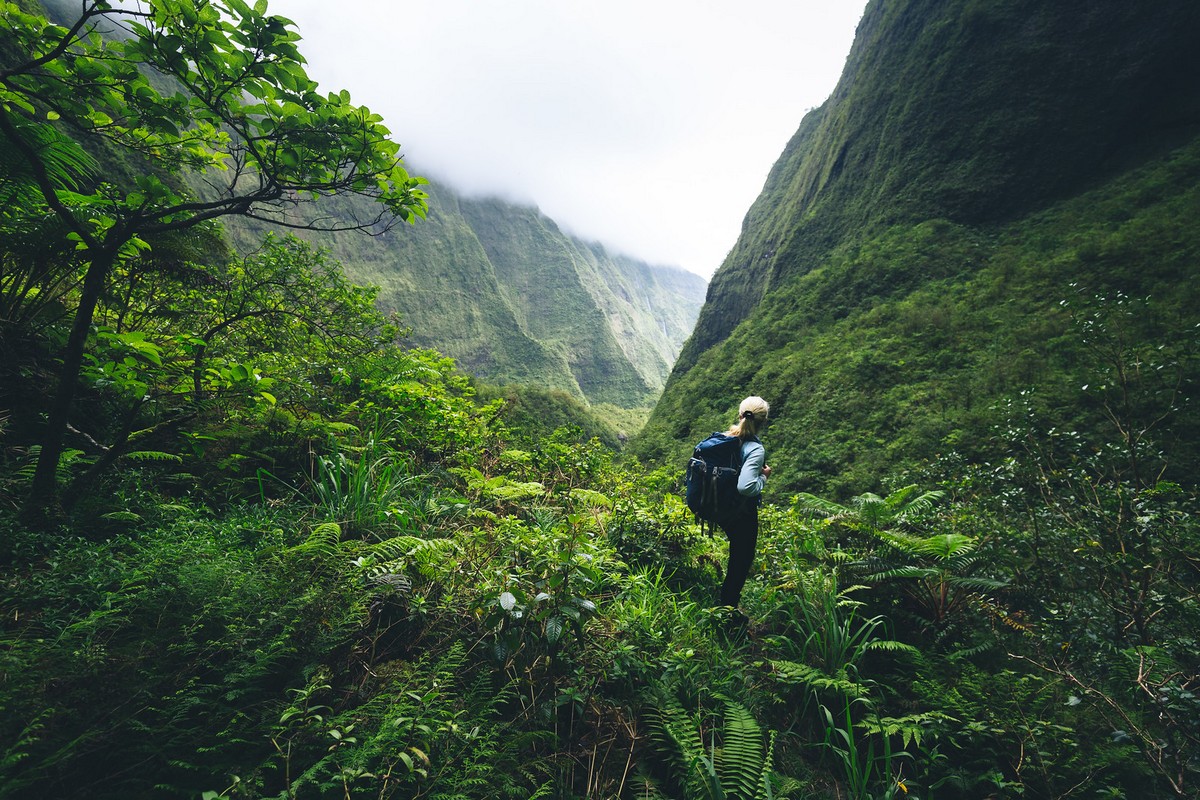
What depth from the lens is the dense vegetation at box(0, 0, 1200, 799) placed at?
164 centimetres

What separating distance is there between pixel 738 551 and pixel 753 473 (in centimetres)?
73

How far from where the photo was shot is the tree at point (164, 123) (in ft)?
6.31

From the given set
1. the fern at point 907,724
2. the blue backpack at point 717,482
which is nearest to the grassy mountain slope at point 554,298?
the blue backpack at point 717,482

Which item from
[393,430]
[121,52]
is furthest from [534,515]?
[121,52]

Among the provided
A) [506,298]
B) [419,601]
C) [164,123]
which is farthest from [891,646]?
[506,298]

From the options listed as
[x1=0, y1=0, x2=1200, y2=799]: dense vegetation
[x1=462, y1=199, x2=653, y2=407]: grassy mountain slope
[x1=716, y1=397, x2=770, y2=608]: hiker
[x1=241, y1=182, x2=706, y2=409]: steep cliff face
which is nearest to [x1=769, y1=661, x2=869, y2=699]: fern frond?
[x1=0, y1=0, x2=1200, y2=799]: dense vegetation

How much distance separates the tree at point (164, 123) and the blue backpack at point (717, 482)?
2867 mm

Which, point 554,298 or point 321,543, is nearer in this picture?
point 321,543

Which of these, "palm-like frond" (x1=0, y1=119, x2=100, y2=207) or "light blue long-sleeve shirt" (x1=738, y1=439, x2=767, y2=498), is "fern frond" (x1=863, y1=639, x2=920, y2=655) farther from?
"palm-like frond" (x1=0, y1=119, x2=100, y2=207)

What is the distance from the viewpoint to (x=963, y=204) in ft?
74.4

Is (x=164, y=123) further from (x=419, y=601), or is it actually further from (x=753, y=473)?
(x=753, y=473)

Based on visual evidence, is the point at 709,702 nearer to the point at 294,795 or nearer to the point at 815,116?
the point at 294,795

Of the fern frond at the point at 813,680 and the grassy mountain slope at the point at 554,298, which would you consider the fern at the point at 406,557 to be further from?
the grassy mountain slope at the point at 554,298

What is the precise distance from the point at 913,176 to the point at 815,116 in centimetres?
3482
